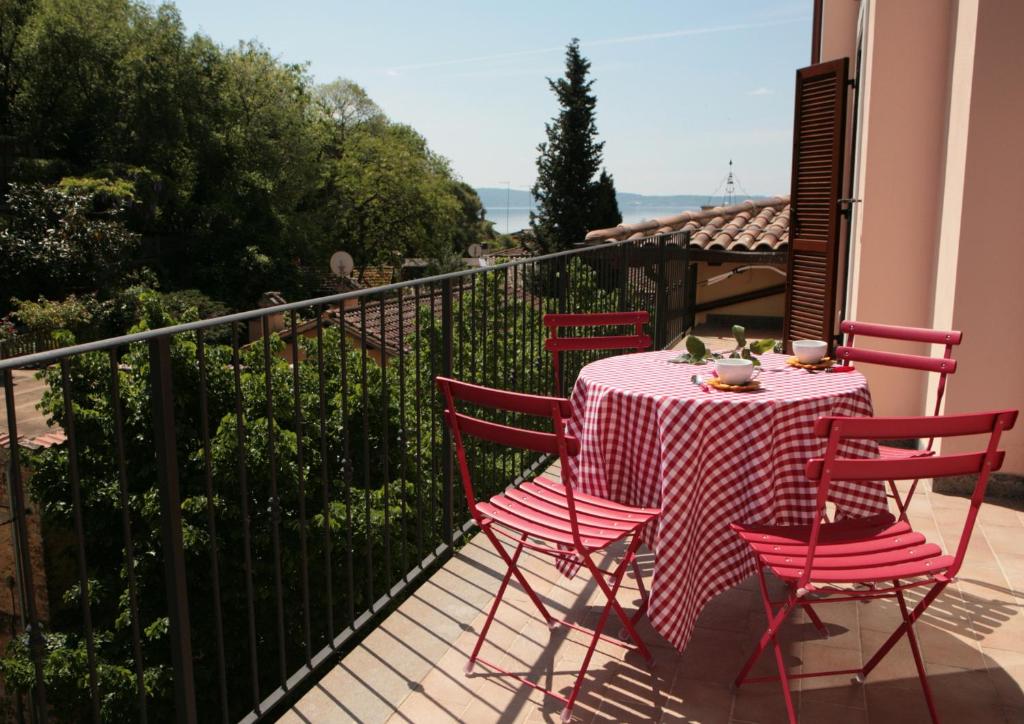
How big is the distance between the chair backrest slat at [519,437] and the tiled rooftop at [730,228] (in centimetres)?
806

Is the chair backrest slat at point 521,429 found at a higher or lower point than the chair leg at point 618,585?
higher

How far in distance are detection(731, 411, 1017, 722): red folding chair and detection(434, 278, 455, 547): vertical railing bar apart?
1367 mm

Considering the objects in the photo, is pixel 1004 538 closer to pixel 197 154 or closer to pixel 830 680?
pixel 830 680

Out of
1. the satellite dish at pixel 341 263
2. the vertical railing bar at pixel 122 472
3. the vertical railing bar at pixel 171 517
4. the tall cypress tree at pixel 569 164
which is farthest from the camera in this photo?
the tall cypress tree at pixel 569 164

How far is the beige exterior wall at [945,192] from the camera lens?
4078 millimetres

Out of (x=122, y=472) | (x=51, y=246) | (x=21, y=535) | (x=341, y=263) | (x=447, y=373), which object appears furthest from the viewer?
(x=341, y=263)

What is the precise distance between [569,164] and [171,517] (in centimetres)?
3712

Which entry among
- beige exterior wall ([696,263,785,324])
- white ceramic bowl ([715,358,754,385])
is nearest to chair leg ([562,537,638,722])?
white ceramic bowl ([715,358,754,385])

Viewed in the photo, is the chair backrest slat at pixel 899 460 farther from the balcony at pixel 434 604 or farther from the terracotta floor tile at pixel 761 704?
the balcony at pixel 434 604

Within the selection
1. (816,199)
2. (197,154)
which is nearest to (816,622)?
(816,199)

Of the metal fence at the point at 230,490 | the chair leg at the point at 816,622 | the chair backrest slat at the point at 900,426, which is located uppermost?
the chair backrest slat at the point at 900,426

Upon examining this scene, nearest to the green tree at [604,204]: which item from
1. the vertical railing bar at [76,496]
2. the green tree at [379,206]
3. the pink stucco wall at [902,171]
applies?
the green tree at [379,206]

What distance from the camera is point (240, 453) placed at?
2.10 meters

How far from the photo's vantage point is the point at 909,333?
3.55 metres
